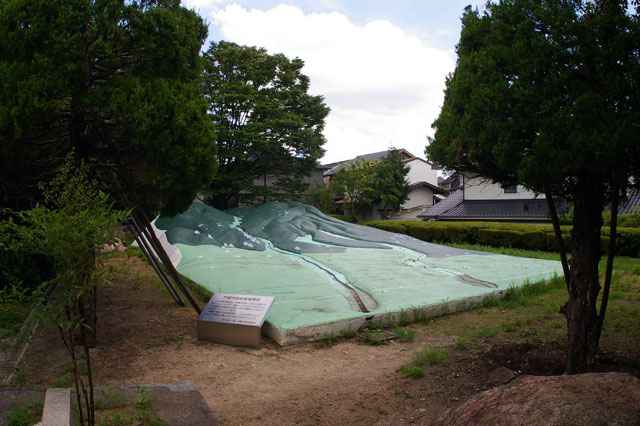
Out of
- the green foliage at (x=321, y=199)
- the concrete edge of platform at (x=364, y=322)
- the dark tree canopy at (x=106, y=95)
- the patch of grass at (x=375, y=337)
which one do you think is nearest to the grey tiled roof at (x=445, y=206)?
the green foliage at (x=321, y=199)

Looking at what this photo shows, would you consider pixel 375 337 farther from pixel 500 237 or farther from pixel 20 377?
pixel 500 237

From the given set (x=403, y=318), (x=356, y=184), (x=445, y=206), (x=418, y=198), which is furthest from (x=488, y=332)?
(x=418, y=198)

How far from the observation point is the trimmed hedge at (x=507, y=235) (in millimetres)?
12227

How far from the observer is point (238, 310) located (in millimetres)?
5262

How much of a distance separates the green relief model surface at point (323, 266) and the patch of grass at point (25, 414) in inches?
108

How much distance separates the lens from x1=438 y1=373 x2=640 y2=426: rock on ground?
209cm

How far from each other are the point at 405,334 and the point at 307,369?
153 cm

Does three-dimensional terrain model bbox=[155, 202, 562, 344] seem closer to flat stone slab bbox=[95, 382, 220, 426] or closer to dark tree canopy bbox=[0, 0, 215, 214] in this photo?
flat stone slab bbox=[95, 382, 220, 426]

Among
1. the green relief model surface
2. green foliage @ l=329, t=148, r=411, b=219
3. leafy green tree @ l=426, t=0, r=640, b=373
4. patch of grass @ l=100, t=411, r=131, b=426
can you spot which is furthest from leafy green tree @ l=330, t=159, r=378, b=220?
patch of grass @ l=100, t=411, r=131, b=426

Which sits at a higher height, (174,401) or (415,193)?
(415,193)

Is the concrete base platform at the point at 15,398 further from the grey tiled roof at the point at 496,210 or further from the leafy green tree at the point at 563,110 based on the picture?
the grey tiled roof at the point at 496,210

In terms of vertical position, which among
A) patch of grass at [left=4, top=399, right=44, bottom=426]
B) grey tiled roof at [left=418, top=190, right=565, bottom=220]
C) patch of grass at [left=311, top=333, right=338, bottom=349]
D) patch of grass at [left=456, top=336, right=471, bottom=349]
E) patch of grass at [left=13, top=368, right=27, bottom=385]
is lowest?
patch of grass at [left=13, top=368, right=27, bottom=385]

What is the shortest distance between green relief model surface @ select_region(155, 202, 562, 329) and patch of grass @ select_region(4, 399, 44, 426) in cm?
274

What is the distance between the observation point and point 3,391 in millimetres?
3184
